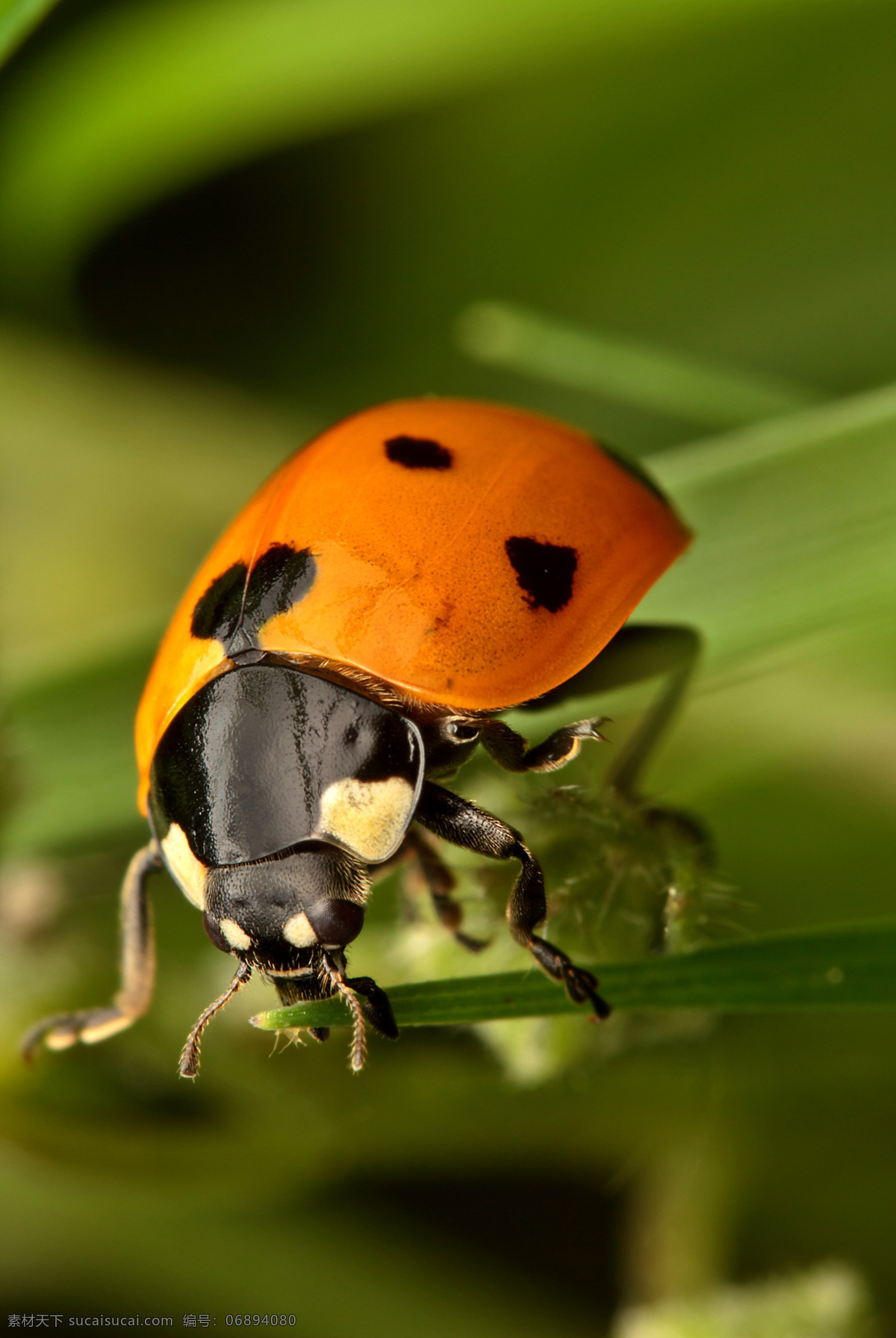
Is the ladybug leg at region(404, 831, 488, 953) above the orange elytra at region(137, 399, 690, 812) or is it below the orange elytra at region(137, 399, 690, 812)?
below

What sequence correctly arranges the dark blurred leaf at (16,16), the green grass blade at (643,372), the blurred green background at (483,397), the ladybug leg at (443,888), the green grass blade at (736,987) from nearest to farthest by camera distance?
the green grass blade at (736,987), the ladybug leg at (443,888), the dark blurred leaf at (16,16), the blurred green background at (483,397), the green grass blade at (643,372)

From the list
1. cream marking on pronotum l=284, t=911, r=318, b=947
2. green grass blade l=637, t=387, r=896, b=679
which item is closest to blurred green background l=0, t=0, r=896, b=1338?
green grass blade l=637, t=387, r=896, b=679

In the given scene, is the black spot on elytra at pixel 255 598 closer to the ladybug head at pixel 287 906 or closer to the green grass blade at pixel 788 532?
the ladybug head at pixel 287 906

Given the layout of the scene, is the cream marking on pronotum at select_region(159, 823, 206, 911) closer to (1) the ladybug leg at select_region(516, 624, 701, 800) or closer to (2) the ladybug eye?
(2) the ladybug eye

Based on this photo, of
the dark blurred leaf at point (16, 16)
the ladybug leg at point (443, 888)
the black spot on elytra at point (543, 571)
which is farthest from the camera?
the dark blurred leaf at point (16, 16)

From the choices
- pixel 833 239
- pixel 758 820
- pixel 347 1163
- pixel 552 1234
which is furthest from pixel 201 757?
pixel 833 239

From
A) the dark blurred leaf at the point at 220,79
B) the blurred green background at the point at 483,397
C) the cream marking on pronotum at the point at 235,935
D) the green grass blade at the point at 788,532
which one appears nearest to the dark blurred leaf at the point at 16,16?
the blurred green background at the point at 483,397
